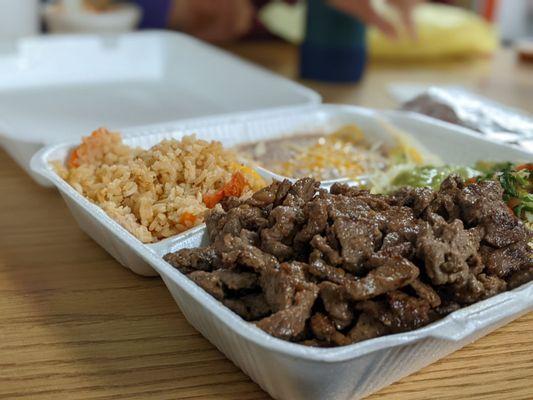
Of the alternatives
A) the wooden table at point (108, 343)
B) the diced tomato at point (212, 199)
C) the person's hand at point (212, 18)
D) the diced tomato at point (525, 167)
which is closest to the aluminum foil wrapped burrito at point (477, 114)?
the diced tomato at point (525, 167)

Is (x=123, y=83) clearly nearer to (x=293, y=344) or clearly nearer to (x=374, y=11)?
(x=374, y=11)

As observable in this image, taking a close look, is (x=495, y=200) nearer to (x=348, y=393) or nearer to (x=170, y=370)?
(x=348, y=393)

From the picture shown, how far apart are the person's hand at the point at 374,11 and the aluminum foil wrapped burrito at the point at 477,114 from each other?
646mm

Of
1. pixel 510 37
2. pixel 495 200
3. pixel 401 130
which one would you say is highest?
pixel 495 200

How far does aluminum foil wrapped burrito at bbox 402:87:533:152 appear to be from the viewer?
237 centimetres

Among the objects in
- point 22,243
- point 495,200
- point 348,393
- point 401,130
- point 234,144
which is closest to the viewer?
point 348,393

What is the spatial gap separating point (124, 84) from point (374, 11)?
43.9 inches

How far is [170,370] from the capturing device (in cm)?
134

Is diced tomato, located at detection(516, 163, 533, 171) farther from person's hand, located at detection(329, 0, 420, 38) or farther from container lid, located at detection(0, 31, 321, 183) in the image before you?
person's hand, located at detection(329, 0, 420, 38)

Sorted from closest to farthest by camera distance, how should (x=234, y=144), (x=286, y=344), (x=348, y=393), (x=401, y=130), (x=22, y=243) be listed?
(x=286, y=344)
(x=348, y=393)
(x=22, y=243)
(x=234, y=144)
(x=401, y=130)

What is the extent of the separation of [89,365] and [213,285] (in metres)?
0.28

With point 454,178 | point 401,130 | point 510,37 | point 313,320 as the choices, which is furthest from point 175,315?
point 510,37

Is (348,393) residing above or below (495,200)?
below

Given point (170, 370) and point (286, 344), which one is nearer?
point (286, 344)
